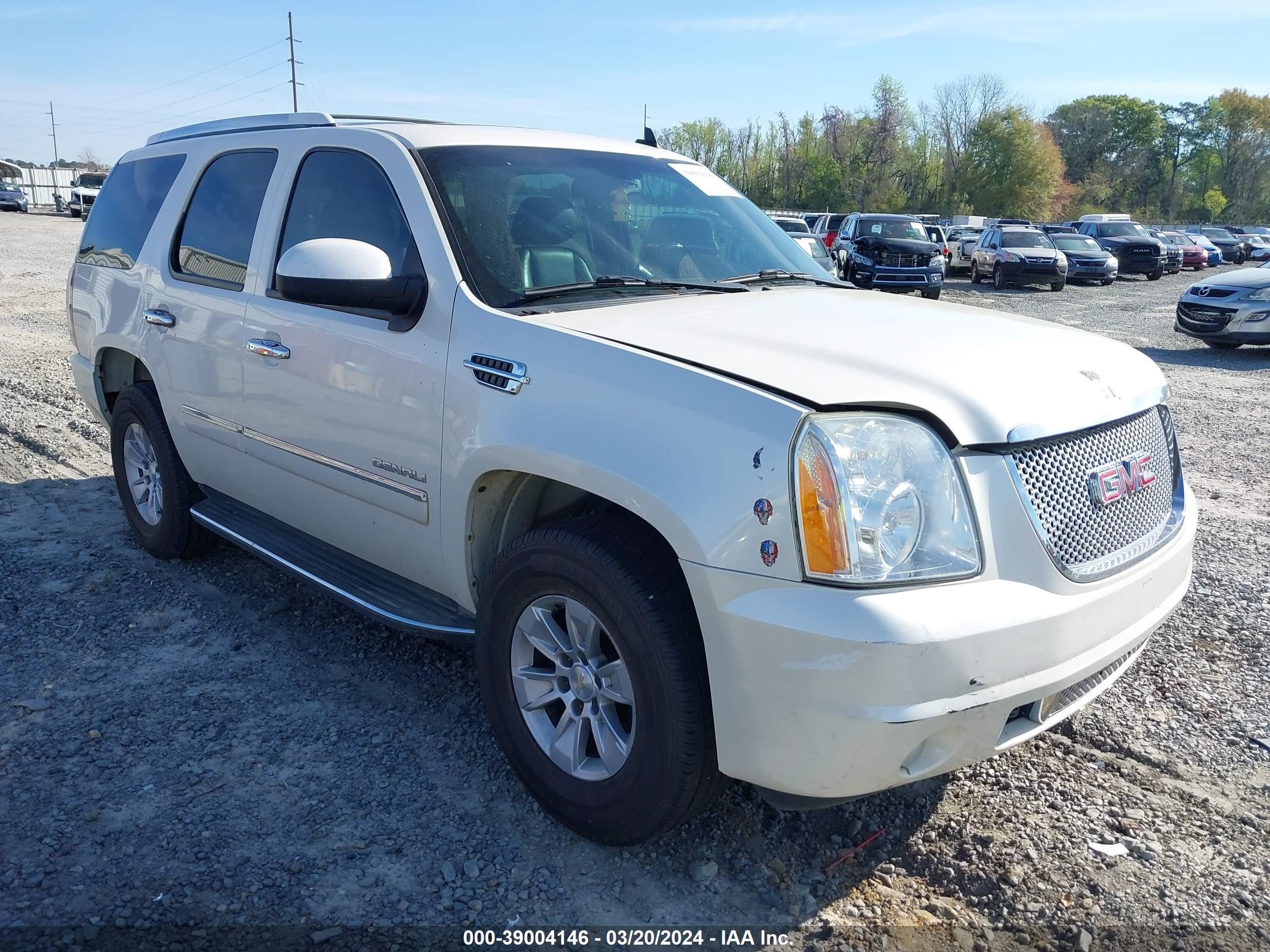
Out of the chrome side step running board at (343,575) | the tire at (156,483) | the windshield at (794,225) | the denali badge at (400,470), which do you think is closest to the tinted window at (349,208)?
the denali badge at (400,470)

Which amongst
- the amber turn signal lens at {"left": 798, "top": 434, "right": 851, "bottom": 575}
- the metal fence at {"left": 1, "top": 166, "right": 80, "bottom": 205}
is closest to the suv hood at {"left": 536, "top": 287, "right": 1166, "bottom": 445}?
the amber turn signal lens at {"left": 798, "top": 434, "right": 851, "bottom": 575}

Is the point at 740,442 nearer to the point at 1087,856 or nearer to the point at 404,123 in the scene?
the point at 1087,856

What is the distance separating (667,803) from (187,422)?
3.03 meters

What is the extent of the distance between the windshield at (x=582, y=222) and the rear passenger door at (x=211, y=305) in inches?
43.3

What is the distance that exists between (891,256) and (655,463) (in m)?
21.7

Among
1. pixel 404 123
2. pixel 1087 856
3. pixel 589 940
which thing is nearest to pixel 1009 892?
pixel 1087 856

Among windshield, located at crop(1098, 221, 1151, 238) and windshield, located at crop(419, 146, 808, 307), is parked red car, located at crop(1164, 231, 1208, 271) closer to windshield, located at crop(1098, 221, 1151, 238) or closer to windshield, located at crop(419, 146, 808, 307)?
windshield, located at crop(1098, 221, 1151, 238)

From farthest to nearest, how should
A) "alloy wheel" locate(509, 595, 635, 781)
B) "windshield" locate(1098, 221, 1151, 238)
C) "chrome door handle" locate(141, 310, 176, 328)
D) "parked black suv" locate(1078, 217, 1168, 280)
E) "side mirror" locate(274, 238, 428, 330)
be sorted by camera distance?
"windshield" locate(1098, 221, 1151, 238), "parked black suv" locate(1078, 217, 1168, 280), "chrome door handle" locate(141, 310, 176, 328), "side mirror" locate(274, 238, 428, 330), "alloy wheel" locate(509, 595, 635, 781)

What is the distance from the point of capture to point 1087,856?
2.84 m

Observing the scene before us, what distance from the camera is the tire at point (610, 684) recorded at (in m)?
2.46

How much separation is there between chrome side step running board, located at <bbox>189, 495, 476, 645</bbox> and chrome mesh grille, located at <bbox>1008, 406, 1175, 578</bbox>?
66.6 inches

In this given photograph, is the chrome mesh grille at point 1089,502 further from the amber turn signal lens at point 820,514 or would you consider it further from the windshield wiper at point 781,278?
the windshield wiper at point 781,278

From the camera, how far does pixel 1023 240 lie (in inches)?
1075

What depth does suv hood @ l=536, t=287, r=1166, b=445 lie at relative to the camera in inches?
95.1
